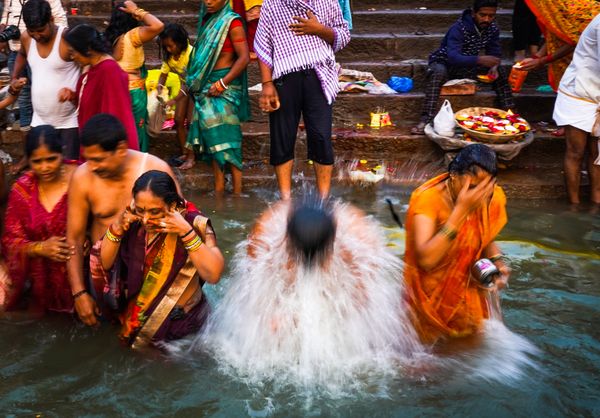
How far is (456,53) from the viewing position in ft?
23.5

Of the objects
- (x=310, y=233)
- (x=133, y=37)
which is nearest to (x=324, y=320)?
(x=310, y=233)

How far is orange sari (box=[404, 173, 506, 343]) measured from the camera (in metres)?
3.61

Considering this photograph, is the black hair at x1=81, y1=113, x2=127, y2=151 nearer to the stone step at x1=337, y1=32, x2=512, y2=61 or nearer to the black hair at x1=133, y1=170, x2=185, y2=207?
the black hair at x1=133, y1=170, x2=185, y2=207

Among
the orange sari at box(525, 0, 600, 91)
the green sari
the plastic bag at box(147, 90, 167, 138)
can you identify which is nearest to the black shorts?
the green sari

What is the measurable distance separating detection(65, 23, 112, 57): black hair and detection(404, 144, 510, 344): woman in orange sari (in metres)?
2.65

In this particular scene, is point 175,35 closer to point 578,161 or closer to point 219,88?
point 219,88

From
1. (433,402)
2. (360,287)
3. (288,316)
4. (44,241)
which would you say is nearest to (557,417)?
(433,402)

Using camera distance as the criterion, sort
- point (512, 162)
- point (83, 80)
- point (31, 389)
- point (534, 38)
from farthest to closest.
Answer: point (534, 38) < point (512, 162) < point (83, 80) < point (31, 389)

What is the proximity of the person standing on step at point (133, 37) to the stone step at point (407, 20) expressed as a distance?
342 cm

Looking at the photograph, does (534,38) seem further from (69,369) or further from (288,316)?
(69,369)

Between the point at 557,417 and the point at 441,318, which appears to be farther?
the point at 441,318

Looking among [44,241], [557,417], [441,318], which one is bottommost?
[557,417]

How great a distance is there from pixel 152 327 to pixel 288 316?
0.75 meters

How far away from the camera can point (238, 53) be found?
606cm
